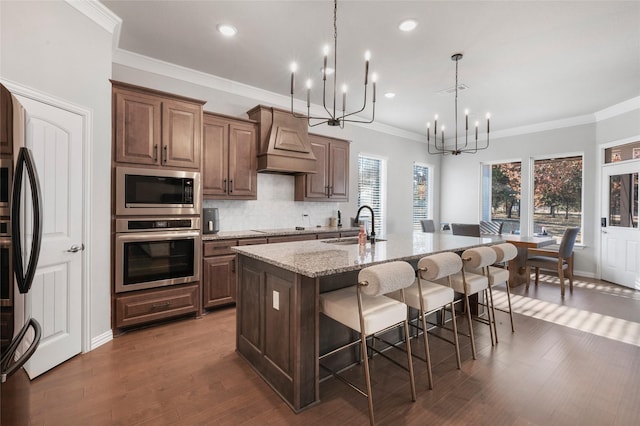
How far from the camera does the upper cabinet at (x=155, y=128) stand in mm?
2953

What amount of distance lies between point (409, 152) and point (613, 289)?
437cm

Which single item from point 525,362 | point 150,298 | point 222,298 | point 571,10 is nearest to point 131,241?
point 150,298

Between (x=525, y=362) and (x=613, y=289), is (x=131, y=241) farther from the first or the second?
(x=613, y=289)

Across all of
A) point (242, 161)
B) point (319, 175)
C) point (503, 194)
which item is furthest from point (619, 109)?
point (242, 161)

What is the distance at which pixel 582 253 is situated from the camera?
5758 millimetres

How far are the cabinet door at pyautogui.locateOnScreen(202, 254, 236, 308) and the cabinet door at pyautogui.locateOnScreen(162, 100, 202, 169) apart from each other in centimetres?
114

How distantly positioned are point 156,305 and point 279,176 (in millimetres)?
2516

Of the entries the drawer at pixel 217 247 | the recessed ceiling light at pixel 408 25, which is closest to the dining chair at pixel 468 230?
the recessed ceiling light at pixel 408 25

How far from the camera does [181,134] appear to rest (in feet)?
10.9

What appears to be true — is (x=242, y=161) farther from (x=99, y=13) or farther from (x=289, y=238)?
(x=99, y=13)

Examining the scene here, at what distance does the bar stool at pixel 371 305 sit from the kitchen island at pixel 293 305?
134mm

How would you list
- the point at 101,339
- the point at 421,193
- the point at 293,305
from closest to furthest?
the point at 293,305 < the point at 101,339 < the point at 421,193

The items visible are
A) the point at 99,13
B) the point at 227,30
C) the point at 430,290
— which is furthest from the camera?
the point at 227,30

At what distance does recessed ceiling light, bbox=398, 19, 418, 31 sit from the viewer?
284cm
